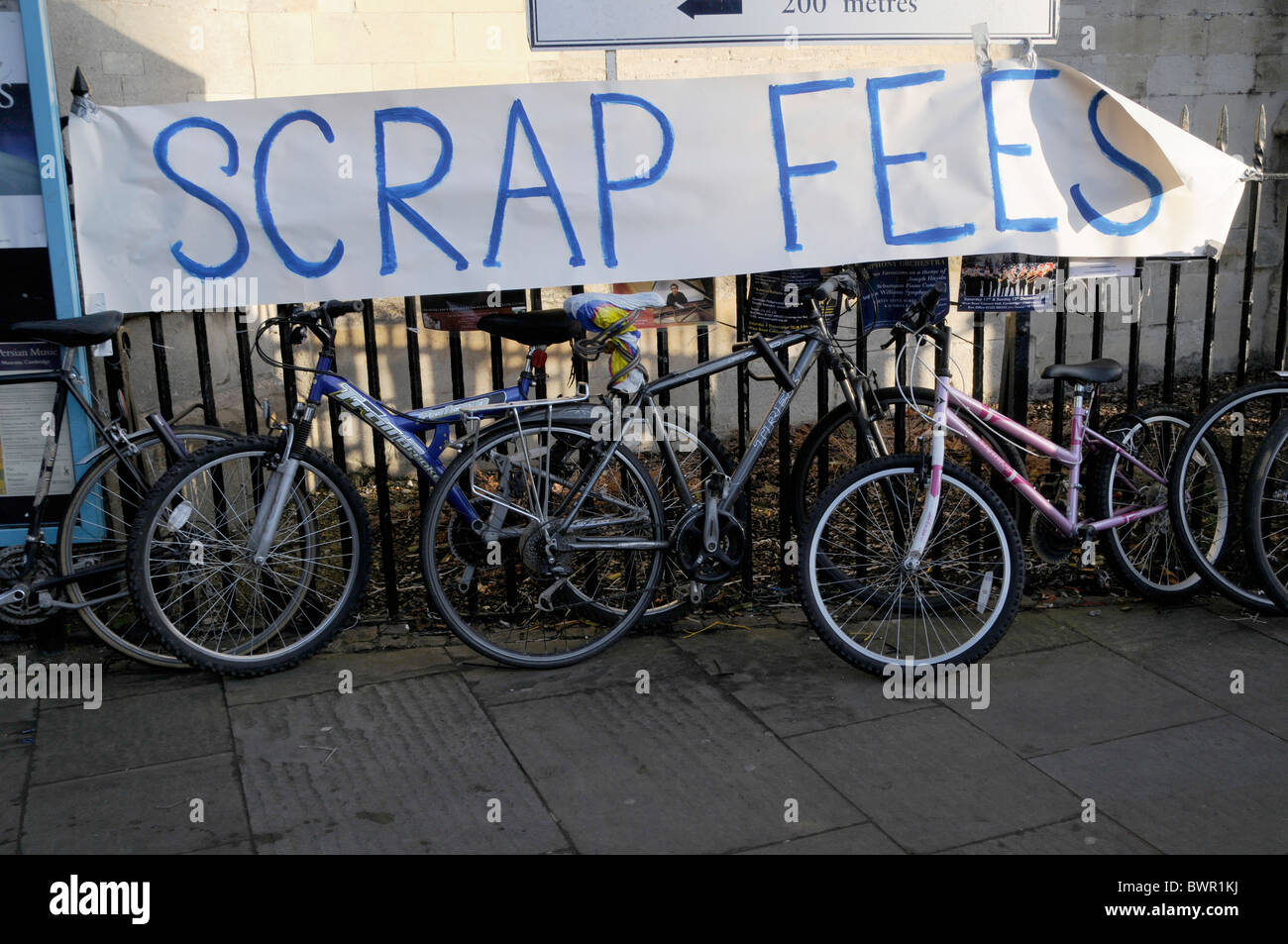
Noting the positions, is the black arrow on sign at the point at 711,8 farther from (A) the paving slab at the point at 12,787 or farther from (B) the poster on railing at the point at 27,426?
(A) the paving slab at the point at 12,787

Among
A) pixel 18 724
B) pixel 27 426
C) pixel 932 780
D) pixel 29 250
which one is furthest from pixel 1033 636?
pixel 29 250

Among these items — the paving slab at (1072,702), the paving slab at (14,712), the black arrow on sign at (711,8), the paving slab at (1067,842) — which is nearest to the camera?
the paving slab at (1067,842)

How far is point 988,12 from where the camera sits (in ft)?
15.5

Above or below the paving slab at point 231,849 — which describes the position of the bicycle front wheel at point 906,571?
above

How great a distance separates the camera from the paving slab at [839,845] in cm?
321

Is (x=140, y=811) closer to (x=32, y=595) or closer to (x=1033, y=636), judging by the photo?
(x=32, y=595)

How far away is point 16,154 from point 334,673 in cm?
203

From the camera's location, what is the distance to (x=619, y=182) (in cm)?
448

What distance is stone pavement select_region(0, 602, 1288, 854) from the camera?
10.9ft

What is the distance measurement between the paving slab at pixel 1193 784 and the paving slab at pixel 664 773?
736 millimetres

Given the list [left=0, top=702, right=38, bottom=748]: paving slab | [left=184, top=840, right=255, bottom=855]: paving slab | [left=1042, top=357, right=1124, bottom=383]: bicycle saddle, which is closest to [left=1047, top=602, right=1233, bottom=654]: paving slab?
[left=1042, top=357, right=1124, bottom=383]: bicycle saddle

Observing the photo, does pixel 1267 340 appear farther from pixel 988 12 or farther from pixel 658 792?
pixel 658 792

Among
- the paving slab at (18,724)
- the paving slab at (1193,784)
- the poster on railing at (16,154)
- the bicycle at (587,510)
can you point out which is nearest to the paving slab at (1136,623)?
the paving slab at (1193,784)

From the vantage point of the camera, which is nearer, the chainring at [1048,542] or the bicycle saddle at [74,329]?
the bicycle saddle at [74,329]
